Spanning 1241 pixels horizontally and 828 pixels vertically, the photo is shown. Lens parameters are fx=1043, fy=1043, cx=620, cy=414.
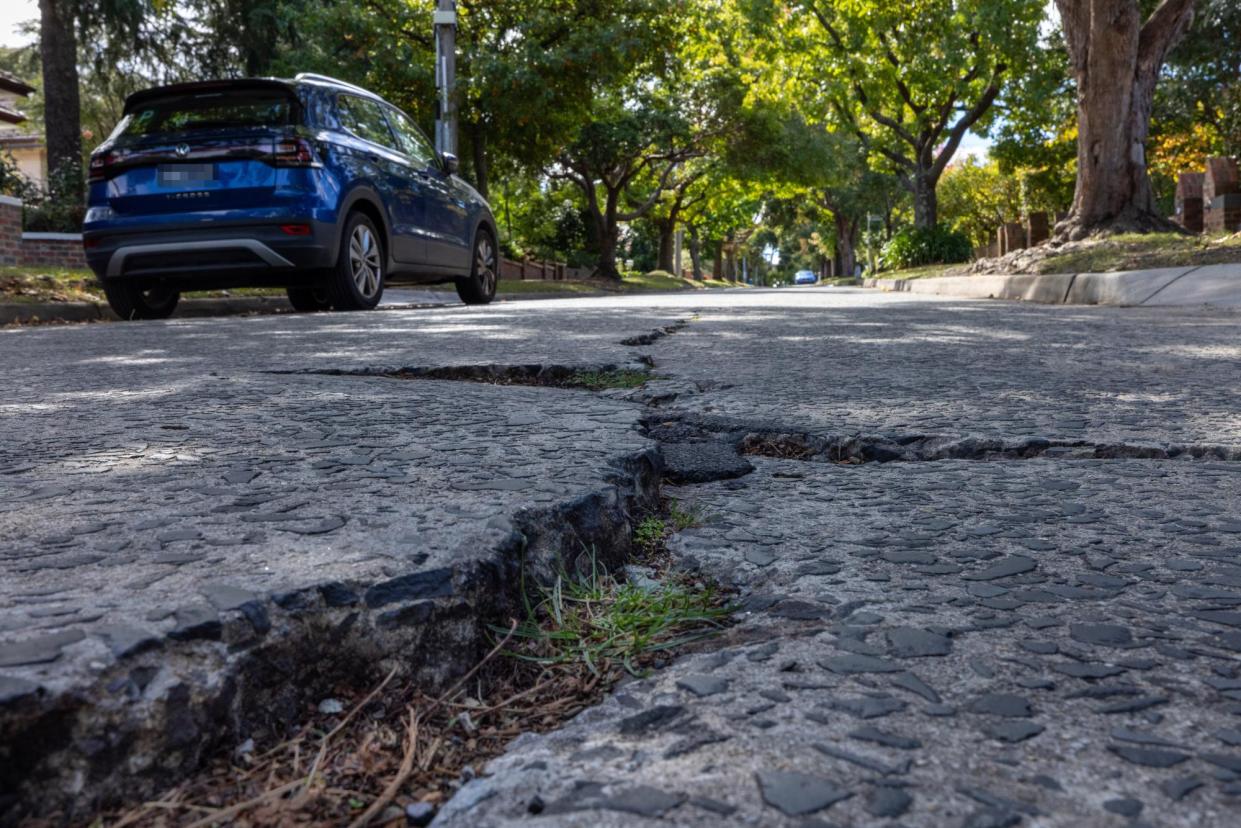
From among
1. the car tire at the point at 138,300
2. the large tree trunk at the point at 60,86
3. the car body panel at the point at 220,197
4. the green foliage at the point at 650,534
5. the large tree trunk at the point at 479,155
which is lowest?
the green foliage at the point at 650,534

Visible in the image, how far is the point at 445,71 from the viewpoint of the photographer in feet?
56.0

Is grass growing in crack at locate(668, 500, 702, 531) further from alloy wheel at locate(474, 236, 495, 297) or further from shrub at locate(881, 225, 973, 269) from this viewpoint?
shrub at locate(881, 225, 973, 269)

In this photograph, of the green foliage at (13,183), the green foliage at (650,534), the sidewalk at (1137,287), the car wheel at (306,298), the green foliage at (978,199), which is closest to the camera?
the green foliage at (650,534)

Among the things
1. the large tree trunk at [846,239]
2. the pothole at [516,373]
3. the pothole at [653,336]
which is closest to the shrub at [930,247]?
the pothole at [653,336]

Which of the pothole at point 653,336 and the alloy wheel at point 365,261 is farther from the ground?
the alloy wheel at point 365,261

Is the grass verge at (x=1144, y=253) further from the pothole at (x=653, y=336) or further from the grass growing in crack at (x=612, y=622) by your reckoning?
the grass growing in crack at (x=612, y=622)

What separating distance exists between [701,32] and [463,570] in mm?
25499

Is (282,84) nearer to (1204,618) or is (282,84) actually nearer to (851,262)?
(1204,618)

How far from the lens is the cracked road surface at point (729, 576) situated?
103cm

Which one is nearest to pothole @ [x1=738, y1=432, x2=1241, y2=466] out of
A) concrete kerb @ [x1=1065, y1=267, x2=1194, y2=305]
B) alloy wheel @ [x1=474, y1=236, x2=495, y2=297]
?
concrete kerb @ [x1=1065, y1=267, x2=1194, y2=305]

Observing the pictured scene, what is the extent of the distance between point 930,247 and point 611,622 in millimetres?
24537

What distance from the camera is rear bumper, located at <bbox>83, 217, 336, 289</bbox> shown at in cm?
774

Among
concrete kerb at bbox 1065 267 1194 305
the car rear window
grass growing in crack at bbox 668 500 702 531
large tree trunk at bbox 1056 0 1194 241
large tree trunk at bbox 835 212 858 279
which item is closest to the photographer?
grass growing in crack at bbox 668 500 702 531

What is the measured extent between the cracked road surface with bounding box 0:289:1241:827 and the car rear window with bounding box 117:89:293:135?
4.93 metres
